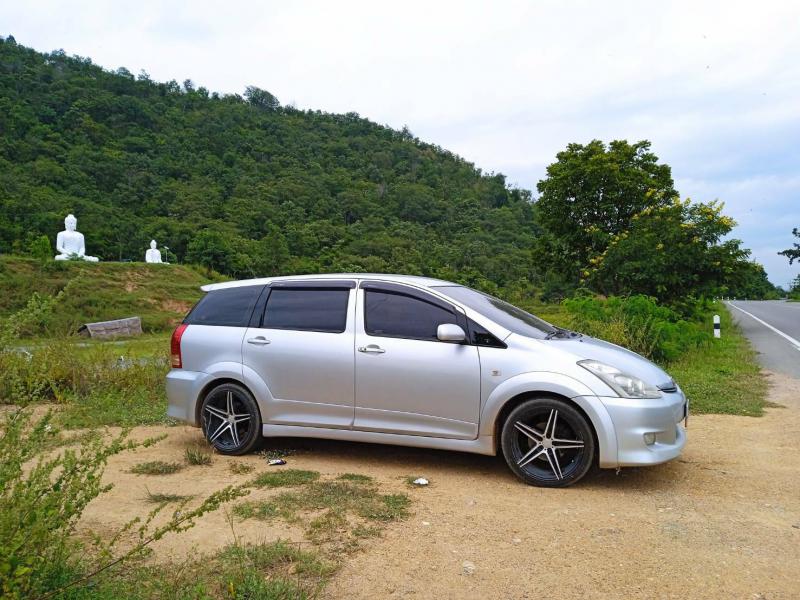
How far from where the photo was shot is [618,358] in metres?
5.45

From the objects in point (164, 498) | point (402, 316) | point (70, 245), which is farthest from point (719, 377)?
point (70, 245)

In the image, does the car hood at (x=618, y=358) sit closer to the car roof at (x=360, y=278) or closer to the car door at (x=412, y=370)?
the car door at (x=412, y=370)

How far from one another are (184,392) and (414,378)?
236 centimetres

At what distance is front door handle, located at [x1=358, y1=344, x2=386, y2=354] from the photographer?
18.9 feet

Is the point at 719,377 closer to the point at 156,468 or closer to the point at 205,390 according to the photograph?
the point at 205,390

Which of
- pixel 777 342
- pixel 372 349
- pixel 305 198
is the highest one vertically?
pixel 305 198

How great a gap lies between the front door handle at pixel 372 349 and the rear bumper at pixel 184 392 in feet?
5.35

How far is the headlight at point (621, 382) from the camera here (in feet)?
16.7

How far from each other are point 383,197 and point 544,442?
72.6 m

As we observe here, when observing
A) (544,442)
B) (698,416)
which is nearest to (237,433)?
(544,442)

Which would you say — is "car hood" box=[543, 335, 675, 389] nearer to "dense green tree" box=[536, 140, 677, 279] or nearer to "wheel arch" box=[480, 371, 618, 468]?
"wheel arch" box=[480, 371, 618, 468]

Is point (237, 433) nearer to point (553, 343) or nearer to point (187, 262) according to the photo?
point (553, 343)

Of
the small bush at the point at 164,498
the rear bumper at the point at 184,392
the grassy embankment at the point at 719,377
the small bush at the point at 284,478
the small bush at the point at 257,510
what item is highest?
the rear bumper at the point at 184,392

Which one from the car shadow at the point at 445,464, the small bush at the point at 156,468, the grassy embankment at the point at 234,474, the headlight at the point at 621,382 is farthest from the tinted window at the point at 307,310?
the headlight at the point at 621,382
